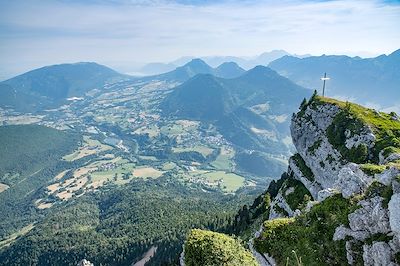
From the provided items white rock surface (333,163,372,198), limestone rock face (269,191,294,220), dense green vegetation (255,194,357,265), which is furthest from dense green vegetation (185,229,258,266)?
limestone rock face (269,191,294,220)

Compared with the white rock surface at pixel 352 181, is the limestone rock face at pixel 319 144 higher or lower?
lower

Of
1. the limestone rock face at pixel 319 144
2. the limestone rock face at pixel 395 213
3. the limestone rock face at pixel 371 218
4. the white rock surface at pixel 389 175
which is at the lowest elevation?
the limestone rock face at pixel 319 144

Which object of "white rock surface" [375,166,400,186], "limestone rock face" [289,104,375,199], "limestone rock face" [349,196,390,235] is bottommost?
"limestone rock face" [289,104,375,199]

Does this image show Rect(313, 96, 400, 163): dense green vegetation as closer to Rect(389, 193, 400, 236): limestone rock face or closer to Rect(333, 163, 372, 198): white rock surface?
Rect(333, 163, 372, 198): white rock surface

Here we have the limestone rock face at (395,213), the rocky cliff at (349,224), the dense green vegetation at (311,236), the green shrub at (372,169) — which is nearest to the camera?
the limestone rock face at (395,213)

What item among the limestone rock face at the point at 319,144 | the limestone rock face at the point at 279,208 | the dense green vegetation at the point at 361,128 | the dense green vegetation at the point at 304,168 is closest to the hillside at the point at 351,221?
the dense green vegetation at the point at 361,128

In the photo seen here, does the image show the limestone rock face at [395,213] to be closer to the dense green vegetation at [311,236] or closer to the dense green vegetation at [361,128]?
the dense green vegetation at [311,236]

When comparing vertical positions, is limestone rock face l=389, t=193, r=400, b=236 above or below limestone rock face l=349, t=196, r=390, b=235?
above
